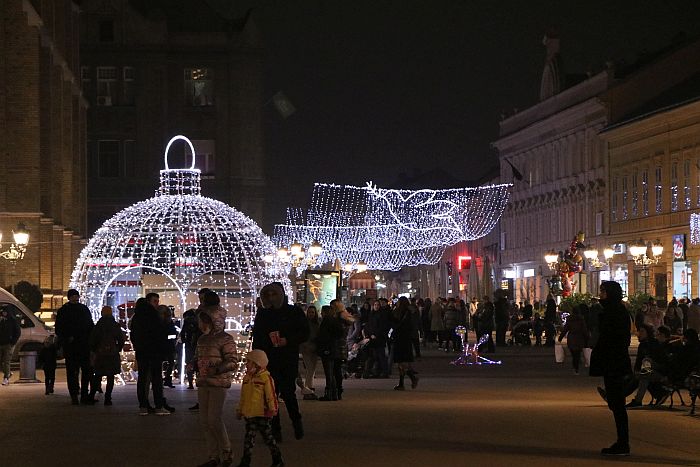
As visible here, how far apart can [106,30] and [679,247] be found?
29180 millimetres

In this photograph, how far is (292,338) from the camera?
18391 millimetres

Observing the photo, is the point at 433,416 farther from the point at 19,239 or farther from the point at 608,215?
the point at 608,215

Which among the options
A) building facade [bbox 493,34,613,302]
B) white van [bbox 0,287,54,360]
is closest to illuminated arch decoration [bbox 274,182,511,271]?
building facade [bbox 493,34,613,302]

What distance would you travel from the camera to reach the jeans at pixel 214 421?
15711 mm

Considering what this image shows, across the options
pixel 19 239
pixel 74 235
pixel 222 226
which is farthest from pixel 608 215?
pixel 222 226

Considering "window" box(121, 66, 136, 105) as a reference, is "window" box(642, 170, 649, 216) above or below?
below

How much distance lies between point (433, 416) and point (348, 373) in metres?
12.0

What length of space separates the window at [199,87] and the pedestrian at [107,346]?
54870 millimetres

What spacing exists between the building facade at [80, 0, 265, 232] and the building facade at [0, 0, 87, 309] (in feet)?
38.0

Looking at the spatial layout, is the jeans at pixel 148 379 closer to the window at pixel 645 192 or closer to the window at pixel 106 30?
the window at pixel 645 192

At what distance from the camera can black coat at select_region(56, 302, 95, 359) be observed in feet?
84.8

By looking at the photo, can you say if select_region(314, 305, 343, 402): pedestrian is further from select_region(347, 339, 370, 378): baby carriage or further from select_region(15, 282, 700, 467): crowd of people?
select_region(347, 339, 370, 378): baby carriage

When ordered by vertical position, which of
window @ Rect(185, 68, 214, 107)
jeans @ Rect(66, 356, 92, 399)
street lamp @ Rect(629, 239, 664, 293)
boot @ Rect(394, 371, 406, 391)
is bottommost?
boot @ Rect(394, 371, 406, 391)

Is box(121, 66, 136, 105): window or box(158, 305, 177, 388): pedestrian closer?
box(158, 305, 177, 388): pedestrian
